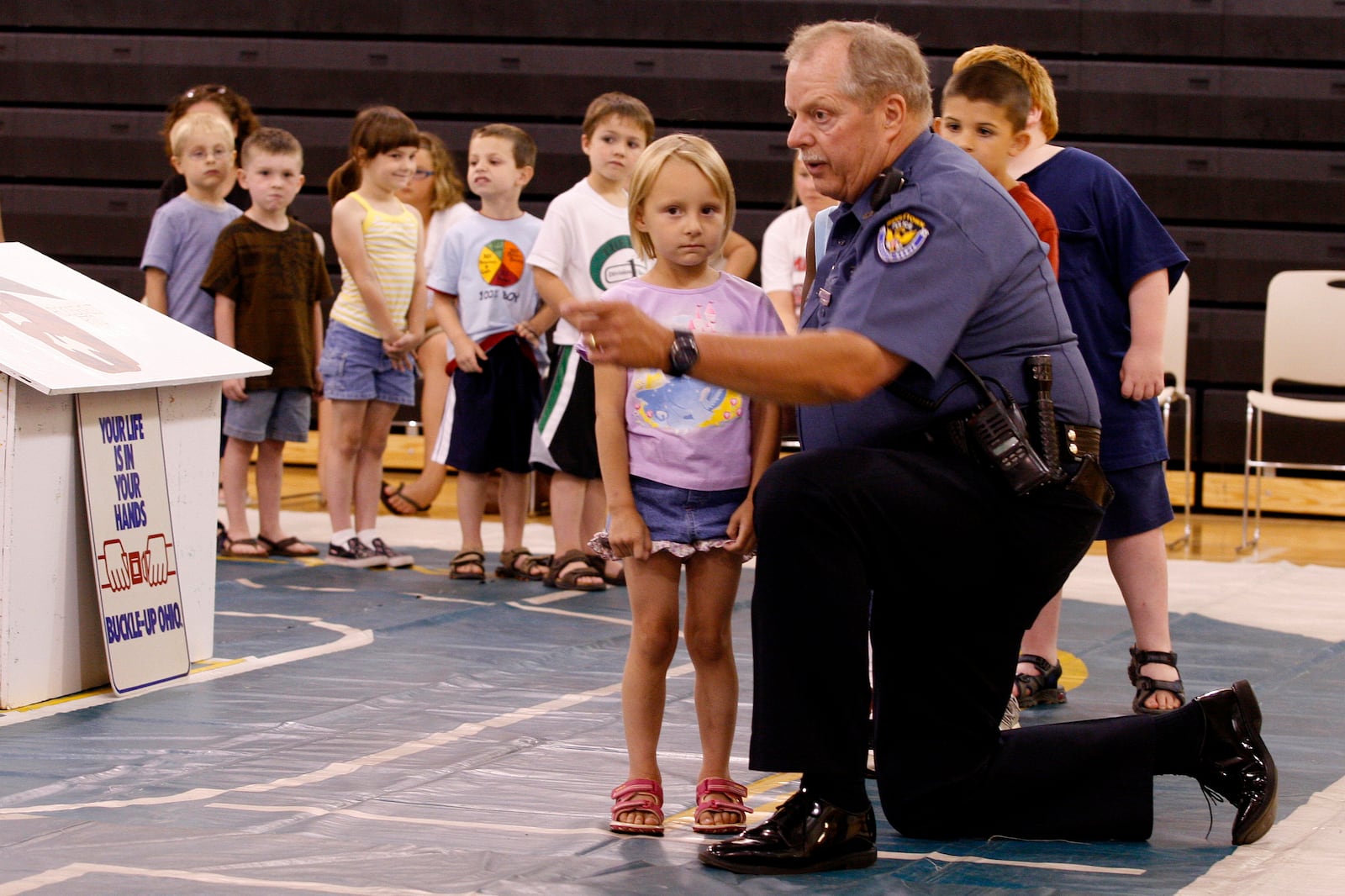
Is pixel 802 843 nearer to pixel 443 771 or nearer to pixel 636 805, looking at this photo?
pixel 636 805

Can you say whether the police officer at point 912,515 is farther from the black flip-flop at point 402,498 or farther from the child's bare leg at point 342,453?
the black flip-flop at point 402,498

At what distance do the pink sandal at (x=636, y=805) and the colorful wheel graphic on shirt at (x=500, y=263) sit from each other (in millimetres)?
2501

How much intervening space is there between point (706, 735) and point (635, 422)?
0.47 m

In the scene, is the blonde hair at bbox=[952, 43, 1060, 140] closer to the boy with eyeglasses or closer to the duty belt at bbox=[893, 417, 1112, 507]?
the duty belt at bbox=[893, 417, 1112, 507]

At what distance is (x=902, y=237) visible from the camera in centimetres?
205

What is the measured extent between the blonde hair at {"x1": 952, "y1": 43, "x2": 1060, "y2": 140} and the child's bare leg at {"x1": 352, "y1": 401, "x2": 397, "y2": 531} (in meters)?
2.32

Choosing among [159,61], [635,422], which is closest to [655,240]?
[635,422]

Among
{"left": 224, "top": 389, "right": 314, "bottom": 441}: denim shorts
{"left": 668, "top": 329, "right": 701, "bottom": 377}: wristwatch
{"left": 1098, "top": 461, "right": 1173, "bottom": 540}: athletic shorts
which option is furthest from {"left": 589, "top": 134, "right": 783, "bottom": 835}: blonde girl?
{"left": 224, "top": 389, "right": 314, "bottom": 441}: denim shorts

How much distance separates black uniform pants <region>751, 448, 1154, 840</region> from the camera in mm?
2059

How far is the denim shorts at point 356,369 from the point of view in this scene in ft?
15.3

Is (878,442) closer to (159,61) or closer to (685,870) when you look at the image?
(685,870)

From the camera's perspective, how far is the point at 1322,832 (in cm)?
227

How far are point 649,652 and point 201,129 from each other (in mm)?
3059

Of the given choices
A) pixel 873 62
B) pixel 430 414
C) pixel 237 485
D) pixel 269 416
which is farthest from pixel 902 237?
pixel 430 414
